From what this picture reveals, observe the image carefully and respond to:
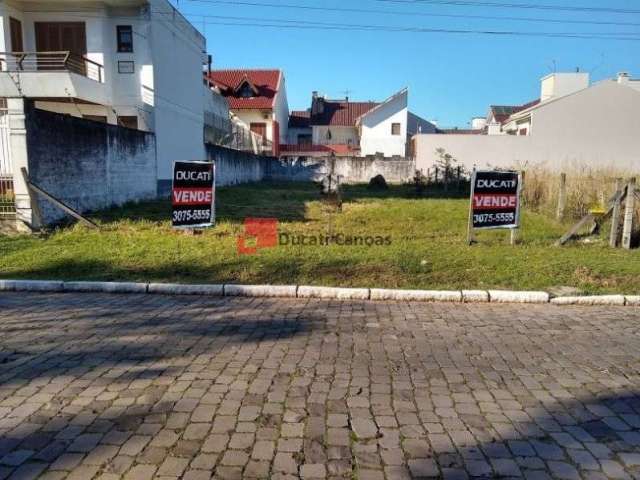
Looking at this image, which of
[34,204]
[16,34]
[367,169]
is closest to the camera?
[34,204]

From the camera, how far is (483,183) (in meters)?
8.98

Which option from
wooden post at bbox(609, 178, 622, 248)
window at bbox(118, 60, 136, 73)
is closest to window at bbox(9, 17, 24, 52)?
window at bbox(118, 60, 136, 73)

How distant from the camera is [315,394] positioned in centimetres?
363

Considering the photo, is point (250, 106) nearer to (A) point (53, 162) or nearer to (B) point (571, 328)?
(A) point (53, 162)

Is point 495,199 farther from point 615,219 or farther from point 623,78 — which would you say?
point 623,78

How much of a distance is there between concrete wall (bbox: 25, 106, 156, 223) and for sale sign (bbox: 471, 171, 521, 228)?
9.34 metres

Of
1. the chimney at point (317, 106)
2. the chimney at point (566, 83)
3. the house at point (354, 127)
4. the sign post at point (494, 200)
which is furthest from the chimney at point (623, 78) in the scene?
the sign post at point (494, 200)

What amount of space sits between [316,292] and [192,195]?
3.89 m

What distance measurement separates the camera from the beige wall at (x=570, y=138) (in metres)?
33.1

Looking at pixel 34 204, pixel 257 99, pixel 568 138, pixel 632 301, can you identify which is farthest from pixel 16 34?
pixel 568 138

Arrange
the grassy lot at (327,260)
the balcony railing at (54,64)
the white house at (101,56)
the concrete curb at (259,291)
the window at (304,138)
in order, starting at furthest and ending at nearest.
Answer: the window at (304,138) → the white house at (101,56) → the balcony railing at (54,64) → the grassy lot at (327,260) → the concrete curb at (259,291)

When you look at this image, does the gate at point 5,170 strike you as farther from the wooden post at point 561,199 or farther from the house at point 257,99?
the house at point 257,99

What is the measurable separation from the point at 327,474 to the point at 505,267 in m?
5.93
